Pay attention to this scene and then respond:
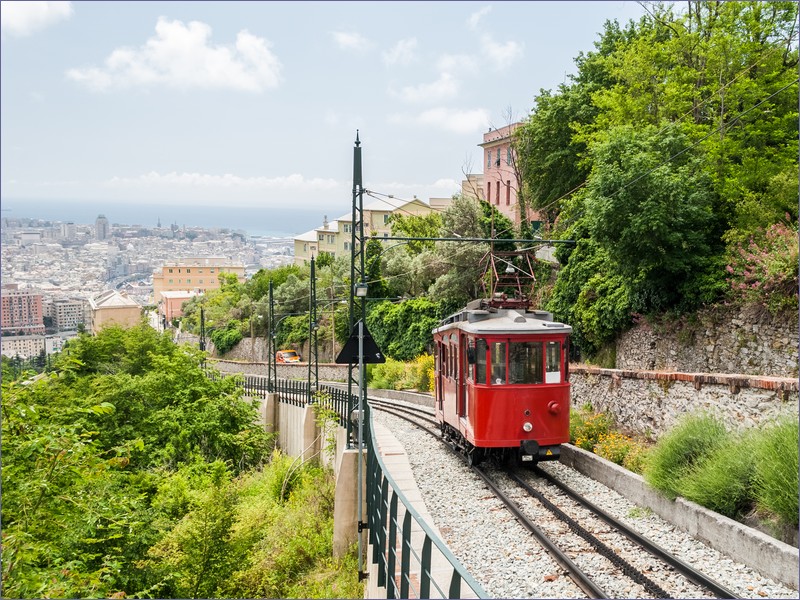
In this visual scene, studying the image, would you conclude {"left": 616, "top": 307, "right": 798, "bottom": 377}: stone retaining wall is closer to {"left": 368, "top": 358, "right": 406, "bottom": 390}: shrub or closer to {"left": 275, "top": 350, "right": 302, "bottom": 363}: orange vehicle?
{"left": 368, "top": 358, "right": 406, "bottom": 390}: shrub

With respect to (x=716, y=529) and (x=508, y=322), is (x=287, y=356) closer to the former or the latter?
(x=508, y=322)

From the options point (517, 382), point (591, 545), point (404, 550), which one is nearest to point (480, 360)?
point (517, 382)

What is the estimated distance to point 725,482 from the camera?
928cm

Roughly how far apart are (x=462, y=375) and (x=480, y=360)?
114 centimetres

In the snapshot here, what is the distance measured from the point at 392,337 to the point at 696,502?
111ft

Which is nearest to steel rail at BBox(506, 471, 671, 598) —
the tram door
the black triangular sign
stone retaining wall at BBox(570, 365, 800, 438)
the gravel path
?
the gravel path

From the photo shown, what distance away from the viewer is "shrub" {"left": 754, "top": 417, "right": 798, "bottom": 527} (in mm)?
8117

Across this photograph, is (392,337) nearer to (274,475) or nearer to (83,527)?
(274,475)

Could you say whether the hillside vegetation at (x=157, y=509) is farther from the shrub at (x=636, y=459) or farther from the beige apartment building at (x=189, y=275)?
the beige apartment building at (x=189, y=275)

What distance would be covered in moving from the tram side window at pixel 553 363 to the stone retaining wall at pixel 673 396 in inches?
92.0

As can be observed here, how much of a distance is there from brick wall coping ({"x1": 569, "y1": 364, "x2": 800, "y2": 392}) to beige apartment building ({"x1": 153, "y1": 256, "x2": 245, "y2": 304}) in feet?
457

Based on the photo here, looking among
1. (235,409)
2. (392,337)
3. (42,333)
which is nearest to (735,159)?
(235,409)

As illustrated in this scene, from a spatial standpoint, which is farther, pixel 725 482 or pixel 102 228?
pixel 102 228

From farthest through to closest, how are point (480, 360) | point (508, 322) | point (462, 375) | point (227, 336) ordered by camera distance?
point (227, 336), point (462, 375), point (508, 322), point (480, 360)
